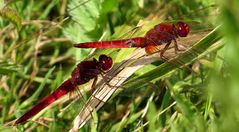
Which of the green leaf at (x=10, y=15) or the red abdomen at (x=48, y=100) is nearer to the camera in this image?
the red abdomen at (x=48, y=100)

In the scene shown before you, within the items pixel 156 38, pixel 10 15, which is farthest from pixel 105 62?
pixel 10 15

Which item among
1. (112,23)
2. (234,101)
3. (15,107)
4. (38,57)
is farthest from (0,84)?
(234,101)

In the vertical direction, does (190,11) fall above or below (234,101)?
below

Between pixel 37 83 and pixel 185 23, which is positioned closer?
pixel 185 23

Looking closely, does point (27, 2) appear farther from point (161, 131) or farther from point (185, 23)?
point (161, 131)

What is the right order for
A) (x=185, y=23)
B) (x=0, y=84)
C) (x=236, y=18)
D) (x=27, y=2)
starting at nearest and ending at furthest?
(x=236, y=18) → (x=185, y=23) → (x=0, y=84) → (x=27, y=2)

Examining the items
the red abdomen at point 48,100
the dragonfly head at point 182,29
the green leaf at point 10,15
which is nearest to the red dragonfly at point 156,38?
the dragonfly head at point 182,29

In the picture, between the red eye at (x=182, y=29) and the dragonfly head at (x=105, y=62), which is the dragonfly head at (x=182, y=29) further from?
A: the dragonfly head at (x=105, y=62)

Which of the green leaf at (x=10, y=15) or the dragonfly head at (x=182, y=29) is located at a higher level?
the green leaf at (x=10, y=15)
